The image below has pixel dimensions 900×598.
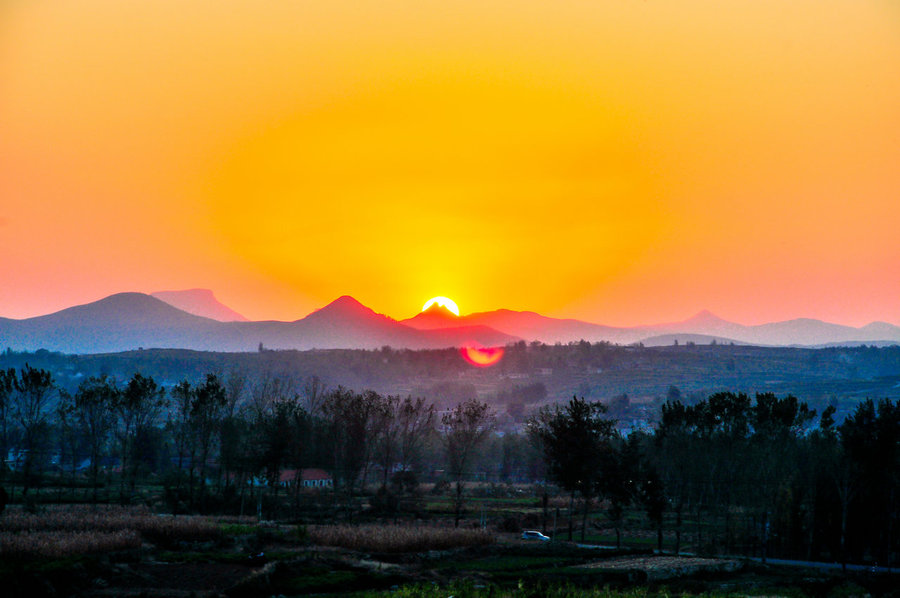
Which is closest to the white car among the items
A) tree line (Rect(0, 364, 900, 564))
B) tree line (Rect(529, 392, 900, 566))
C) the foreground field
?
tree line (Rect(0, 364, 900, 564))

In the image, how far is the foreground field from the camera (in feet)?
128

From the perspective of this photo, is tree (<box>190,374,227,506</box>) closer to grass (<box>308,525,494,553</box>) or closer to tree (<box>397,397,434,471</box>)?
tree (<box>397,397,434,471</box>)

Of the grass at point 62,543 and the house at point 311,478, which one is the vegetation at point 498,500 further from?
the house at point 311,478

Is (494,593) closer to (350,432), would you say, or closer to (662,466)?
(350,432)

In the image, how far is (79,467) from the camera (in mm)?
132500

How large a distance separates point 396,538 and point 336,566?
922cm

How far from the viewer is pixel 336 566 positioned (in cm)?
4662

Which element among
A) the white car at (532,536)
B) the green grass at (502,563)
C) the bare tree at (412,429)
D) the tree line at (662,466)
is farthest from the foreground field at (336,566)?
the bare tree at (412,429)

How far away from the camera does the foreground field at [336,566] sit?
39.1m

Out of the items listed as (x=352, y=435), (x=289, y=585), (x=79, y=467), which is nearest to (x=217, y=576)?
(x=289, y=585)

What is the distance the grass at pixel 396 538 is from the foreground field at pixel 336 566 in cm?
9

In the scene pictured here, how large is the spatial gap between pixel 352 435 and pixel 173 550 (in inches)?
1500

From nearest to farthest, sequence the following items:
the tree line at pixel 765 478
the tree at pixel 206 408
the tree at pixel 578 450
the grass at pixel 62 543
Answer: the grass at pixel 62 543, the tree line at pixel 765 478, the tree at pixel 578 450, the tree at pixel 206 408

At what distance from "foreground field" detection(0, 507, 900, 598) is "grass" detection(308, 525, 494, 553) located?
0.09 m
